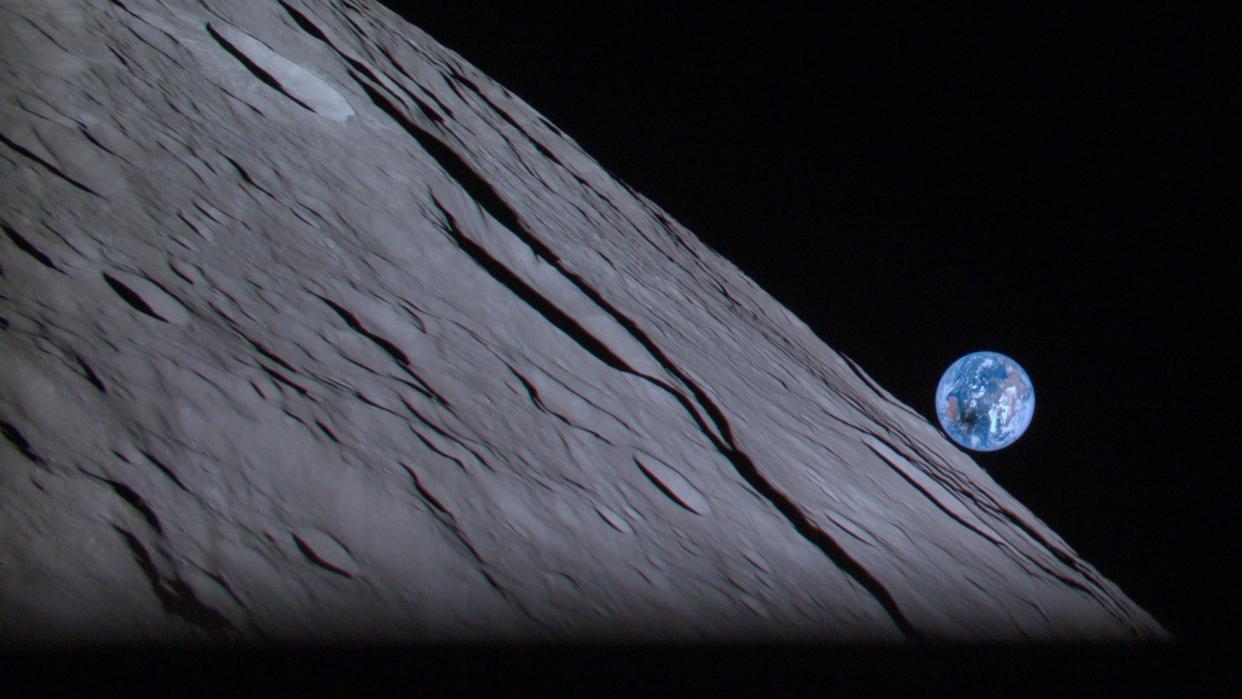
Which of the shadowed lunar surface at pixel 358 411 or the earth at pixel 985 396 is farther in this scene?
the earth at pixel 985 396

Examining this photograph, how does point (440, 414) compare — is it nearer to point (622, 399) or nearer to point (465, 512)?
point (465, 512)

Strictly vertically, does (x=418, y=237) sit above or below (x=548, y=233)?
below

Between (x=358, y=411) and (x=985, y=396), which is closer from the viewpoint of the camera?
(x=358, y=411)

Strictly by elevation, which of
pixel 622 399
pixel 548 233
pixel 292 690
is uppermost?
pixel 548 233

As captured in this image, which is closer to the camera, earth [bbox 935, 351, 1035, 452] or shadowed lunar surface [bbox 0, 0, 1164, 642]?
shadowed lunar surface [bbox 0, 0, 1164, 642]

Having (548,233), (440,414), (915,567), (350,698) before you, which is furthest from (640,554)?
(548,233)

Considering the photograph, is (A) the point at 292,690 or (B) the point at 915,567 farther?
(B) the point at 915,567

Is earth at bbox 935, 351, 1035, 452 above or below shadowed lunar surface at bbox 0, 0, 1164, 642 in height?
above

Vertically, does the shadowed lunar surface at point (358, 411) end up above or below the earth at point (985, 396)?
below
